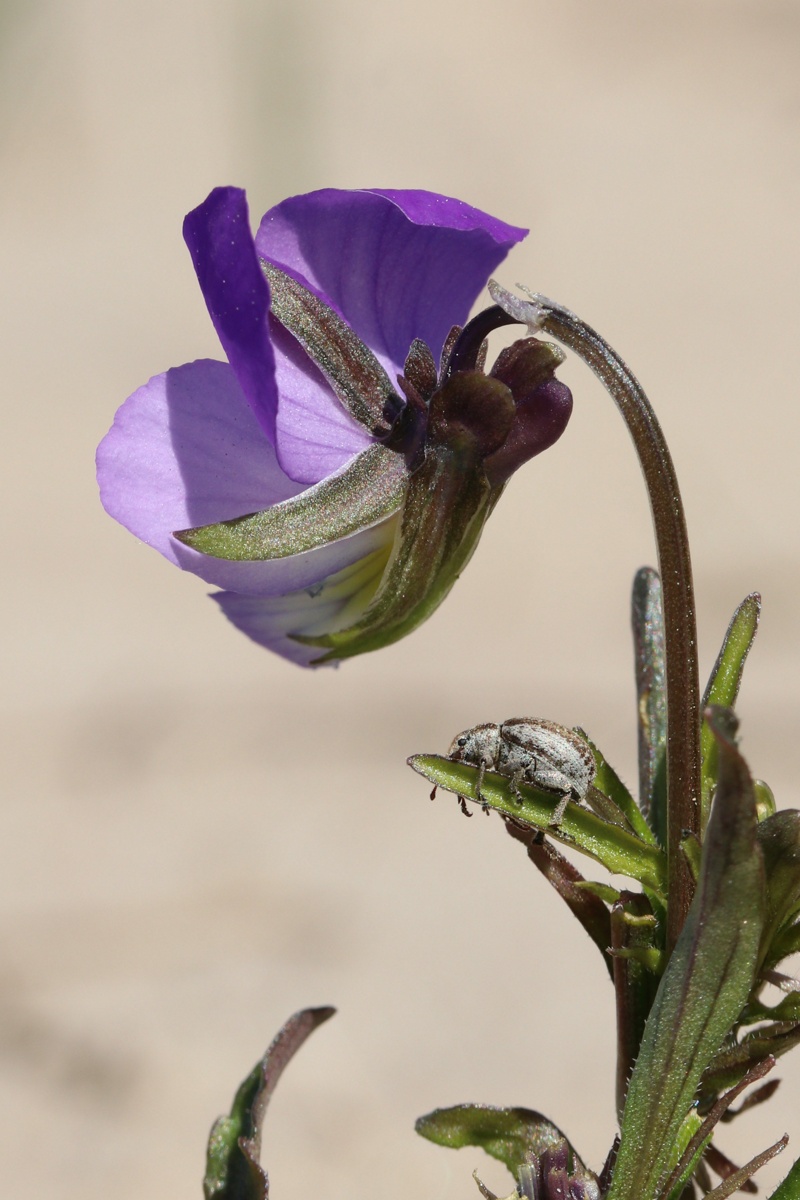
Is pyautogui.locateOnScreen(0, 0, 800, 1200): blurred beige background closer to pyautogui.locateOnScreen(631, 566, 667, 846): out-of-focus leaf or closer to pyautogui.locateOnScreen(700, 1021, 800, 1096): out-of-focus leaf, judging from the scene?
pyautogui.locateOnScreen(631, 566, 667, 846): out-of-focus leaf

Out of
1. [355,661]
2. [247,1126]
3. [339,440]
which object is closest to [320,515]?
[339,440]

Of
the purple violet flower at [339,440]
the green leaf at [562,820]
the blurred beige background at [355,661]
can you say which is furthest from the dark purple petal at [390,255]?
the blurred beige background at [355,661]

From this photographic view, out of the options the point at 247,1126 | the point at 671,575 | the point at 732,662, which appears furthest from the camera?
the point at 247,1126

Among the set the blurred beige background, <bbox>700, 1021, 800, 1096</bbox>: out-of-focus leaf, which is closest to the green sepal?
<bbox>700, 1021, 800, 1096</bbox>: out-of-focus leaf

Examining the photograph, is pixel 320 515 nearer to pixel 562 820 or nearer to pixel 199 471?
pixel 199 471

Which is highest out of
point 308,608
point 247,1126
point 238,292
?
point 238,292

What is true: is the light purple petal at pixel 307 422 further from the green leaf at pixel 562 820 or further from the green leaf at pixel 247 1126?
the green leaf at pixel 247 1126

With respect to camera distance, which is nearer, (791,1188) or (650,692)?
(791,1188)
